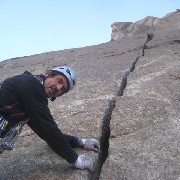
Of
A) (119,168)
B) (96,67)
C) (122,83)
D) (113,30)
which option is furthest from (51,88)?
(113,30)

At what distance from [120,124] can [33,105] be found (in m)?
3.51

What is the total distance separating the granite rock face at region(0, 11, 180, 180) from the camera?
294 inches

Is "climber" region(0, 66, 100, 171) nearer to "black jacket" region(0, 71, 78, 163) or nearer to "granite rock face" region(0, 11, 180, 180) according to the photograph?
"black jacket" region(0, 71, 78, 163)

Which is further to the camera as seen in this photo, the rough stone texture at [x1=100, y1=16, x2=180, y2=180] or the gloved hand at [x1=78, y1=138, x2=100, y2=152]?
the gloved hand at [x1=78, y1=138, x2=100, y2=152]

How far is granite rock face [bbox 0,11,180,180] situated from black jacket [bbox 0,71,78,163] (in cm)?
110

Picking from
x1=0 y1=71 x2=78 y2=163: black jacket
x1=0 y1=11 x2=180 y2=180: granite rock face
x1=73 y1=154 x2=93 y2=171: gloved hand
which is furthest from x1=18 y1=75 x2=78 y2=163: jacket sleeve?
x1=0 y1=11 x2=180 y2=180: granite rock face

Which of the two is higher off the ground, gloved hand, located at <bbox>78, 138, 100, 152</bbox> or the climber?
the climber

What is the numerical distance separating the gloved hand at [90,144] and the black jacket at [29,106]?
143cm

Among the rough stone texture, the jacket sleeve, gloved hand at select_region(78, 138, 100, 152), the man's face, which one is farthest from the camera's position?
gloved hand at select_region(78, 138, 100, 152)

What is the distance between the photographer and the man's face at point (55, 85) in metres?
6.75

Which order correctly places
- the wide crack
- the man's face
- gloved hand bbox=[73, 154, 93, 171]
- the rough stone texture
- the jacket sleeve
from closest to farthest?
the jacket sleeve < the man's face < gloved hand bbox=[73, 154, 93, 171] < the rough stone texture < the wide crack

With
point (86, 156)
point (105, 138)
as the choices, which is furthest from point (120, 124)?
point (86, 156)

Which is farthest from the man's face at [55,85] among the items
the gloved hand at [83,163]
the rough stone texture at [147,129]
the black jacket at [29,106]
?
the rough stone texture at [147,129]

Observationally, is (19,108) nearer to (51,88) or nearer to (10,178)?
(51,88)
